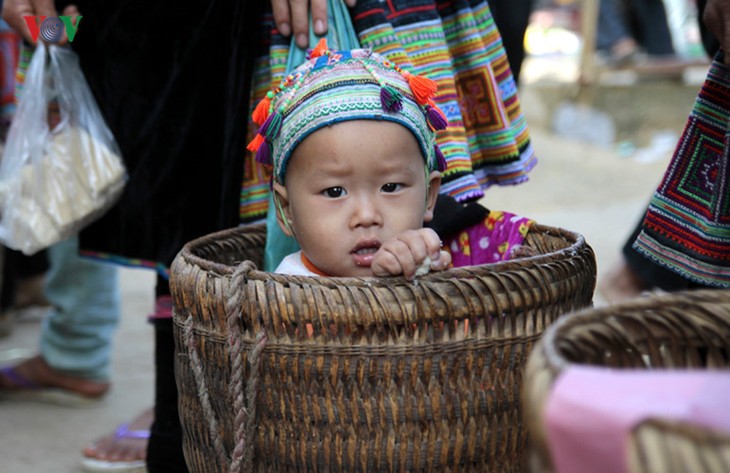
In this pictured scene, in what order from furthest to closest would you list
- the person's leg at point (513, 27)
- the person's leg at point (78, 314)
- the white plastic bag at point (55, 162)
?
the person's leg at point (513, 27), the person's leg at point (78, 314), the white plastic bag at point (55, 162)

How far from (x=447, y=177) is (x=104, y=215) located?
869 millimetres

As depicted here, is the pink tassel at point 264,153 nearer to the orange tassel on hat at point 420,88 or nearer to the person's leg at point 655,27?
the orange tassel on hat at point 420,88

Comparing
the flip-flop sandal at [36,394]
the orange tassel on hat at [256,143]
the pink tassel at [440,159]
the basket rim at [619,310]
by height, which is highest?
the basket rim at [619,310]

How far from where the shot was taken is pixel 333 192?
1.71 meters

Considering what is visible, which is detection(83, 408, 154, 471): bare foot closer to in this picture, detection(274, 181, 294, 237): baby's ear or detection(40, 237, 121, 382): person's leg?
detection(40, 237, 121, 382): person's leg

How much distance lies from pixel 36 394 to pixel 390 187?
5.09 feet

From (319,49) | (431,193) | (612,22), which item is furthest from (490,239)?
(612,22)

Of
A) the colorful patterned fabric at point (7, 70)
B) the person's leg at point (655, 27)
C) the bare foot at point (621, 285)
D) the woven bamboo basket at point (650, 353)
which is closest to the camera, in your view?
the woven bamboo basket at point (650, 353)

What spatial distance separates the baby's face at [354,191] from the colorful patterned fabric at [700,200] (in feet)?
1.80

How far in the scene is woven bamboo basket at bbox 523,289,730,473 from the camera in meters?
0.77

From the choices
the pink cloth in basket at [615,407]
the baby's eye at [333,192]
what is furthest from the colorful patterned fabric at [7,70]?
the pink cloth in basket at [615,407]

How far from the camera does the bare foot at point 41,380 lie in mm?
2711

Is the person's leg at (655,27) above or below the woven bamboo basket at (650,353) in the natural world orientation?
below

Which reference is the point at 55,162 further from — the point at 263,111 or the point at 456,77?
the point at 456,77
